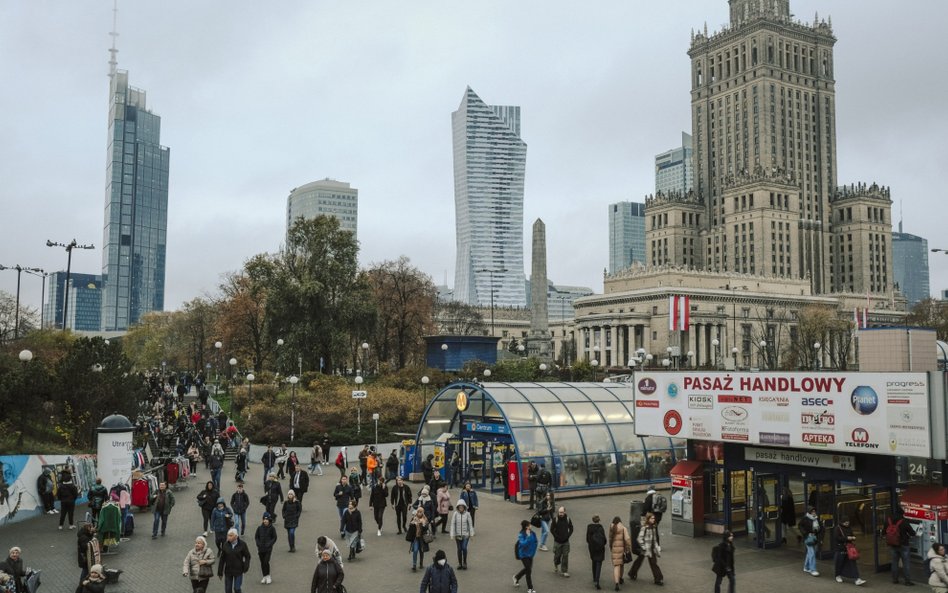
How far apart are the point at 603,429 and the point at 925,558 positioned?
566 inches

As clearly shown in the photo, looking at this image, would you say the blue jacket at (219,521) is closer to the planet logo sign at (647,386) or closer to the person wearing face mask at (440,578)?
the person wearing face mask at (440,578)

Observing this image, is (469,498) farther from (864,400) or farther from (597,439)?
(864,400)

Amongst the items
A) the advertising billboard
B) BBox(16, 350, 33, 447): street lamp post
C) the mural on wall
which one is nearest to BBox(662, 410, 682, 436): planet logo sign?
the advertising billboard

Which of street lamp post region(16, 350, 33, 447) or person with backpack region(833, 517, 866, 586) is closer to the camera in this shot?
person with backpack region(833, 517, 866, 586)

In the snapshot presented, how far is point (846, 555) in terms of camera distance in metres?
17.8

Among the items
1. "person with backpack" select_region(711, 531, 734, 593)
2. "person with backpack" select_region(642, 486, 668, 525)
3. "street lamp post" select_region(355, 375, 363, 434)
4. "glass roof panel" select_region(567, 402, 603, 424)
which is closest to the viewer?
"person with backpack" select_region(711, 531, 734, 593)

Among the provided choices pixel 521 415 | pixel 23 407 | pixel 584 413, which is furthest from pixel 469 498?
pixel 23 407

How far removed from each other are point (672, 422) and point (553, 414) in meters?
8.51

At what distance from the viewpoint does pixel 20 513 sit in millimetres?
23859

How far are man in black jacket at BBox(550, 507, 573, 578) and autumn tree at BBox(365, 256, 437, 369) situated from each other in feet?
190

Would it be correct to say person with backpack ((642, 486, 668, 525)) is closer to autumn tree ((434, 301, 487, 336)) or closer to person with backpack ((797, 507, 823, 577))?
person with backpack ((797, 507, 823, 577))

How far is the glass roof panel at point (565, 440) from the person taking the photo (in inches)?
1157

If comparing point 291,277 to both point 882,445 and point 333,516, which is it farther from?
point 882,445

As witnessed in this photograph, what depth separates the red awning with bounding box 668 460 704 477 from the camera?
22.8 metres
